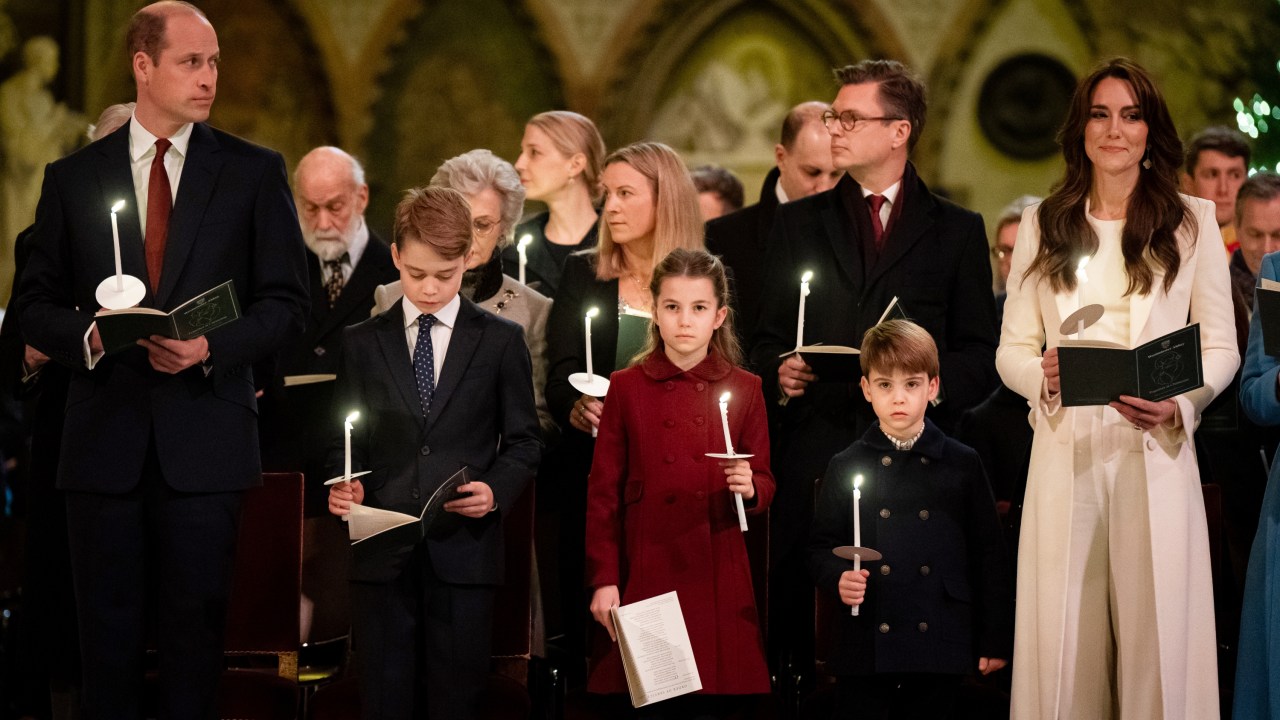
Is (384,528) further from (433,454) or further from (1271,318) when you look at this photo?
(1271,318)

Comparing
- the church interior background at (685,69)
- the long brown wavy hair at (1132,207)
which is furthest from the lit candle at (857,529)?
the church interior background at (685,69)

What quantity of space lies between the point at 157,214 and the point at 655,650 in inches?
61.5

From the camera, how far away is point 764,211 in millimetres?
4977

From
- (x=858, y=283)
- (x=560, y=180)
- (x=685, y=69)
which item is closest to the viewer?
(x=858, y=283)

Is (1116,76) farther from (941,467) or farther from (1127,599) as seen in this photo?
(1127,599)

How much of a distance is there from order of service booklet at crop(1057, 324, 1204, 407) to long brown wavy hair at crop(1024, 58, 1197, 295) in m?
0.36

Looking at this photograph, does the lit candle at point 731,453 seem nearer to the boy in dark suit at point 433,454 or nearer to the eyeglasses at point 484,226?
the boy in dark suit at point 433,454

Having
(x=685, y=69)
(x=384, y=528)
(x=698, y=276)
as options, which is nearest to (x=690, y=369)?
(x=698, y=276)

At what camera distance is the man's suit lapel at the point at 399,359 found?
3.58m

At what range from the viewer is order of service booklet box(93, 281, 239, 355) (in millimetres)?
2990

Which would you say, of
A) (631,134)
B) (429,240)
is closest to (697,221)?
(429,240)

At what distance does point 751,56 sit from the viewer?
9.04m

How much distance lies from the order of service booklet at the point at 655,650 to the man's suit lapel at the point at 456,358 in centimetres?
66

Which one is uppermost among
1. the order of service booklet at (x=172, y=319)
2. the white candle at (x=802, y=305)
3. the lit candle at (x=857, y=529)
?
the white candle at (x=802, y=305)
